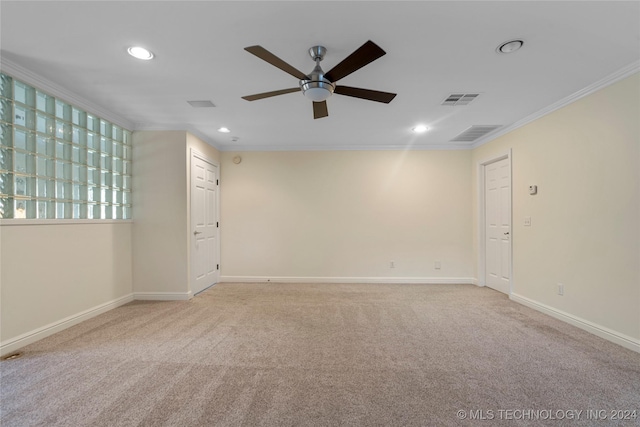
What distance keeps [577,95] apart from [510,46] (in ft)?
4.90

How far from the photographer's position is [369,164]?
16.1 ft

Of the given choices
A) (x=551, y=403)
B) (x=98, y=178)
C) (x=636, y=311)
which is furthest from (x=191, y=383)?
(x=636, y=311)

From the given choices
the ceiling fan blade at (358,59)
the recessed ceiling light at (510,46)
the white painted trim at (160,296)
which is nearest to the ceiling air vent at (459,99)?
the recessed ceiling light at (510,46)

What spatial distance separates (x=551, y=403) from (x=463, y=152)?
405 cm

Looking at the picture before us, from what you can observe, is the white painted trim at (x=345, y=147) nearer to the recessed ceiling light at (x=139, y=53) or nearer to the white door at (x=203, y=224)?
the white door at (x=203, y=224)

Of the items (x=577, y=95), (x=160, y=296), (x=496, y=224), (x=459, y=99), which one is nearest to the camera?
(x=577, y=95)

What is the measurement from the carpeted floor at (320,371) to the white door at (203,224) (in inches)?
37.9

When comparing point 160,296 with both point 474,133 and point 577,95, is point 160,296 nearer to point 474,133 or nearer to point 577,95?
point 474,133

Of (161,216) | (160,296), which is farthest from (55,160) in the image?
(160,296)

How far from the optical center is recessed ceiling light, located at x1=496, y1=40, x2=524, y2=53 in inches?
79.0

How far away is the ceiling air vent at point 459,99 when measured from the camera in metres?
2.91

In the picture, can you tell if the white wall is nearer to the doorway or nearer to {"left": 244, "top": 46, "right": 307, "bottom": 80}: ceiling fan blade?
{"left": 244, "top": 46, "right": 307, "bottom": 80}: ceiling fan blade

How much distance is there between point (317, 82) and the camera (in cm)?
204

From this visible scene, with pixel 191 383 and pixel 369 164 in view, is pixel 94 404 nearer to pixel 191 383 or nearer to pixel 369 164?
A: pixel 191 383
